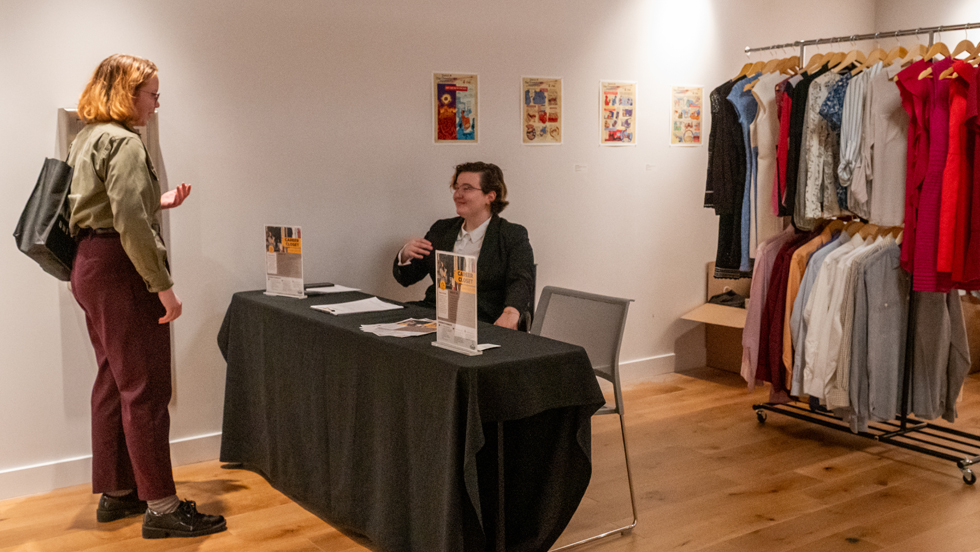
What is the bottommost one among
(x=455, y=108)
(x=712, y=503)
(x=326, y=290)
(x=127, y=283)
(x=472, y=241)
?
(x=712, y=503)

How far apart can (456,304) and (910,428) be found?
249cm

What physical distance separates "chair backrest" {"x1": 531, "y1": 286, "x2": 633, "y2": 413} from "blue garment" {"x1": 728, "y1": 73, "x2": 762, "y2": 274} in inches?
46.8

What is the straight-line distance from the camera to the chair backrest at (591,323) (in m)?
2.86

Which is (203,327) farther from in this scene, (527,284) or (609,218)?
(609,218)

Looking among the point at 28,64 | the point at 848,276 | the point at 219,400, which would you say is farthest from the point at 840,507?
the point at 28,64

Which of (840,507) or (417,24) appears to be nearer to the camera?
(840,507)

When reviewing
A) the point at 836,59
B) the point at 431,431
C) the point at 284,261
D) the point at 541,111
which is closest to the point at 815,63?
the point at 836,59

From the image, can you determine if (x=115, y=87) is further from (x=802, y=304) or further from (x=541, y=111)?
(x=802, y=304)

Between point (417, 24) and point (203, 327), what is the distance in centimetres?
169

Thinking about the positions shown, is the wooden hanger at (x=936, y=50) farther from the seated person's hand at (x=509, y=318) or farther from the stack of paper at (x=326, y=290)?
the stack of paper at (x=326, y=290)

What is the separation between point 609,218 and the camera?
476 centimetres

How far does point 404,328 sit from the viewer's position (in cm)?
268

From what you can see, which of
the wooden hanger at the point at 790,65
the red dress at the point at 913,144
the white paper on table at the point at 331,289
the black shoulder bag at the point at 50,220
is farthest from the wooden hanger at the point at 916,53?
the black shoulder bag at the point at 50,220

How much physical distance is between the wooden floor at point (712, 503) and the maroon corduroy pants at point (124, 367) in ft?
0.79
